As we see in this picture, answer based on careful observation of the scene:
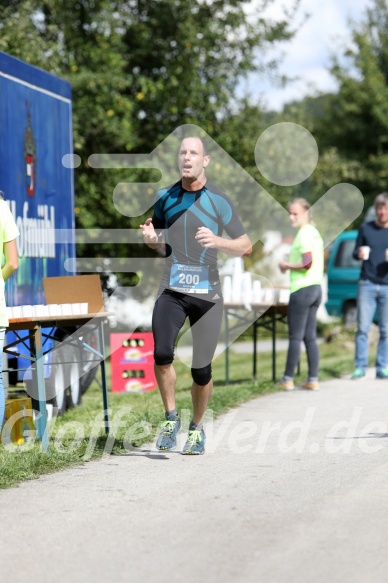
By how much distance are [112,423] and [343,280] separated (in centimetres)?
1428

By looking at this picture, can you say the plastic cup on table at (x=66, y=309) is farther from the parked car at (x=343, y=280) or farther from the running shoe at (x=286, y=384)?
the parked car at (x=343, y=280)

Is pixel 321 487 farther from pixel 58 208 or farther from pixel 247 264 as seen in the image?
pixel 247 264

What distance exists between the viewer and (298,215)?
40.4 ft

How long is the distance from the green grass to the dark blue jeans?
1.43 feet

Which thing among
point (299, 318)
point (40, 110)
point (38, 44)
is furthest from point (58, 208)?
point (38, 44)

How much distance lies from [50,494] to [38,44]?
447 inches

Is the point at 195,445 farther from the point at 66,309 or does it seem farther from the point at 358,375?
the point at 358,375

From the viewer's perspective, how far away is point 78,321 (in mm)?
8891

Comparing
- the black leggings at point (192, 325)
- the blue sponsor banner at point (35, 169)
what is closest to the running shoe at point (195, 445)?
the black leggings at point (192, 325)

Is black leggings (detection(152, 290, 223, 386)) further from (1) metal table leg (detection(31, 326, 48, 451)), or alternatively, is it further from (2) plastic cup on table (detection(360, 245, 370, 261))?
(2) plastic cup on table (detection(360, 245, 370, 261))

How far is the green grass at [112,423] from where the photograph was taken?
7531 millimetres

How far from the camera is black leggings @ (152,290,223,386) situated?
776 centimetres

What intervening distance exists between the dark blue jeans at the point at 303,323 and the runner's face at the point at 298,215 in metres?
0.69

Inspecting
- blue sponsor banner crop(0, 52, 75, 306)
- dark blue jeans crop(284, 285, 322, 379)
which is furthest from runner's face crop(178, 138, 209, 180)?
dark blue jeans crop(284, 285, 322, 379)
